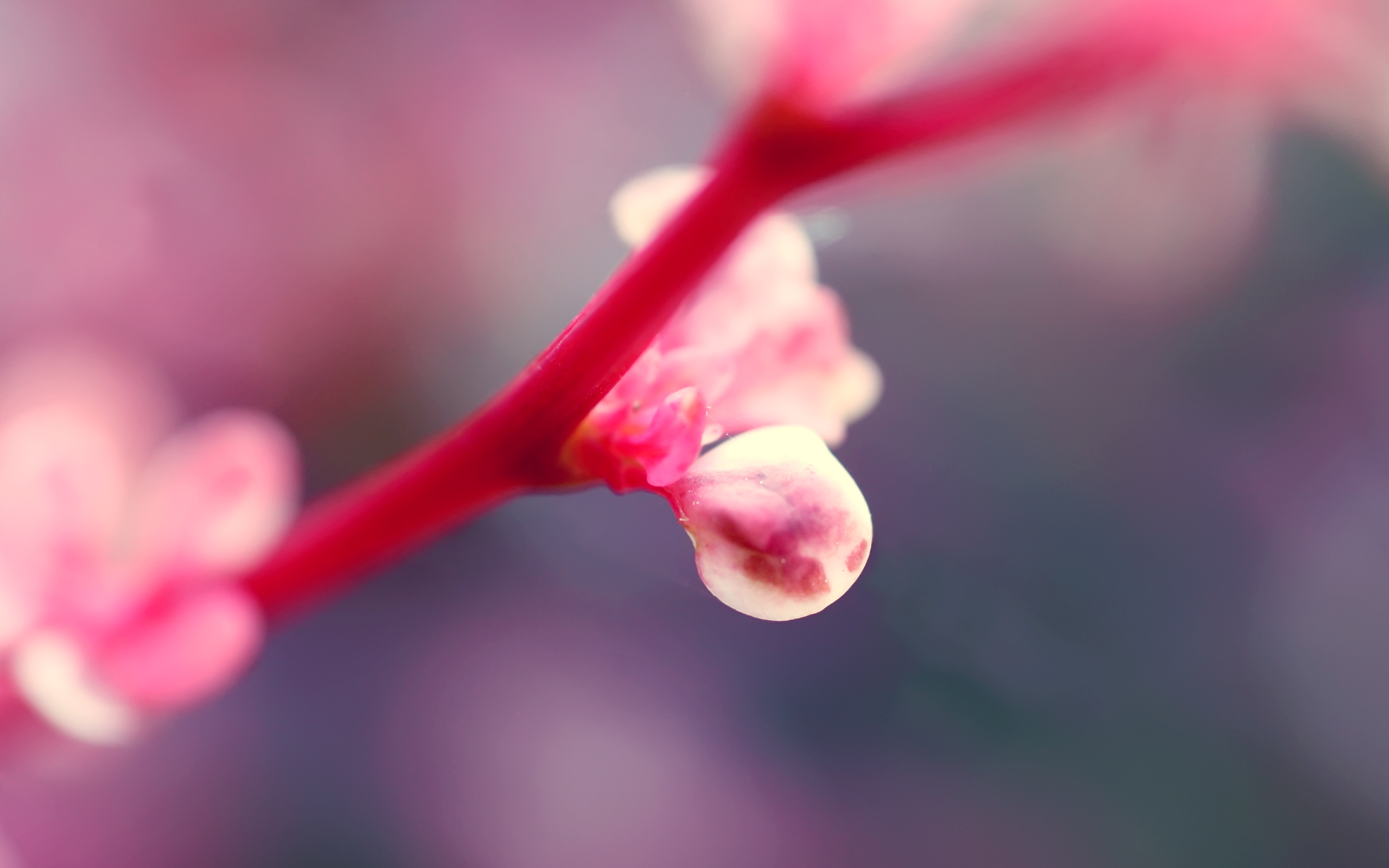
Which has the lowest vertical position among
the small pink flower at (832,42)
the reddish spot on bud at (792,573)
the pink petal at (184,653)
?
the pink petal at (184,653)

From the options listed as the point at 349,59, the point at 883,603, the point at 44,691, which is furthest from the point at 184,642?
the point at 349,59

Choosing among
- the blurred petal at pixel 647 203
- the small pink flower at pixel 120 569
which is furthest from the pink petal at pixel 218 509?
the blurred petal at pixel 647 203

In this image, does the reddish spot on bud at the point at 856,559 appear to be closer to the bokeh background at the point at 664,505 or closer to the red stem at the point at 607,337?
the red stem at the point at 607,337

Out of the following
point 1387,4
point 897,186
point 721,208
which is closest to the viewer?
point 721,208

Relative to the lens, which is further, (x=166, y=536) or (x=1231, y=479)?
(x=1231, y=479)

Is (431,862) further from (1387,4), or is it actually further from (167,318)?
(1387,4)

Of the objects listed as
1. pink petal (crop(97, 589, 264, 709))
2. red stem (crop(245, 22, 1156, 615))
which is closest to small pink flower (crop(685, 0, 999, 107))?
red stem (crop(245, 22, 1156, 615))

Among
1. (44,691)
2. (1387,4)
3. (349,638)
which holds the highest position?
(1387,4)

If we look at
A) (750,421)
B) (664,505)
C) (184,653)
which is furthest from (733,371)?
(664,505)

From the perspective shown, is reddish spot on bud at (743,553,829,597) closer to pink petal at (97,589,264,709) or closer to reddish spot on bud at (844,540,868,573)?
reddish spot on bud at (844,540,868,573)
